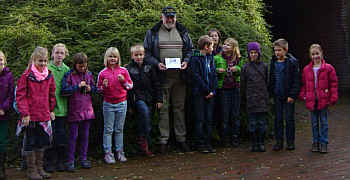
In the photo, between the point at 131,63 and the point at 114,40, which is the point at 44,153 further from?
the point at 114,40

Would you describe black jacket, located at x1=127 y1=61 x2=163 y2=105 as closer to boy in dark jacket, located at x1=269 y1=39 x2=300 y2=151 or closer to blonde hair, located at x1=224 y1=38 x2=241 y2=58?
blonde hair, located at x1=224 y1=38 x2=241 y2=58

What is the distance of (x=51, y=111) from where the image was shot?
5.88m

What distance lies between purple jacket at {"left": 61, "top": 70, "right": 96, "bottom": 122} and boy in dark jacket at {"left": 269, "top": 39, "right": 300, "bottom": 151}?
2905 mm

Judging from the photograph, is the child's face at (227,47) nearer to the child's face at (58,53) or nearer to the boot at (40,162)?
the child's face at (58,53)

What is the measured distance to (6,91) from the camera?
5.75 metres

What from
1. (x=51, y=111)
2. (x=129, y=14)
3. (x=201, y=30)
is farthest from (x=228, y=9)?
(x=51, y=111)

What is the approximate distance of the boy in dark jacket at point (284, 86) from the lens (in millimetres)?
6922

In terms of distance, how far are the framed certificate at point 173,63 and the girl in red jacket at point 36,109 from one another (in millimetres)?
1812

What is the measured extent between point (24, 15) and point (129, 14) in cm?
210

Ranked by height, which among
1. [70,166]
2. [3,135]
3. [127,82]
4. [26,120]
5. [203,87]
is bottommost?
[70,166]

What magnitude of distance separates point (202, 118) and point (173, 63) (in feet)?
3.35

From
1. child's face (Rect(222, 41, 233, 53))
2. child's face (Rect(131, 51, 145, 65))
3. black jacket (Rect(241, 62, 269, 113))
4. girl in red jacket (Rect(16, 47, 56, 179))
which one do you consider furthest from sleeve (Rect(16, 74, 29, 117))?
black jacket (Rect(241, 62, 269, 113))

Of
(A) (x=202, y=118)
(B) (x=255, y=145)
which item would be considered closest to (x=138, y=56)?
(A) (x=202, y=118)

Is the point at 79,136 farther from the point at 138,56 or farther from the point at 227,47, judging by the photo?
the point at 227,47
